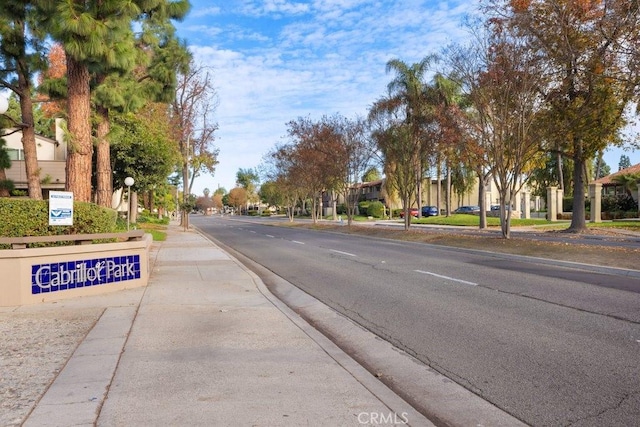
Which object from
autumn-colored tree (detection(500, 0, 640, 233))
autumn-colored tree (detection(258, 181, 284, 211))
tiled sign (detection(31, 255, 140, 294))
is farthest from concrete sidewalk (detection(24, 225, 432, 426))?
autumn-colored tree (detection(258, 181, 284, 211))

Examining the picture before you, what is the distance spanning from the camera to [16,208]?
29.1 feet

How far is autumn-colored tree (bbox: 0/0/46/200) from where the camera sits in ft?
47.3

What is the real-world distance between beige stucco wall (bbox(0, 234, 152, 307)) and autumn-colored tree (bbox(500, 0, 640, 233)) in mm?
14996

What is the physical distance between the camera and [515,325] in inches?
278

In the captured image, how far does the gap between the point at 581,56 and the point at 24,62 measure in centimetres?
1946

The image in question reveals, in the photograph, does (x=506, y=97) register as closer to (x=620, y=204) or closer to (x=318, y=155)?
(x=318, y=155)

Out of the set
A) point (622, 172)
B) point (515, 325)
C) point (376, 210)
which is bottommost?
point (515, 325)

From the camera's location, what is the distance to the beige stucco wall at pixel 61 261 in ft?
27.1

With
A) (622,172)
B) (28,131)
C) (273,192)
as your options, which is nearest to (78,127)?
(28,131)

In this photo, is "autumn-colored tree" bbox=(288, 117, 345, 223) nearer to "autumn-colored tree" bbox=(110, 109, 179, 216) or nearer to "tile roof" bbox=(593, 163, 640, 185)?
"autumn-colored tree" bbox=(110, 109, 179, 216)

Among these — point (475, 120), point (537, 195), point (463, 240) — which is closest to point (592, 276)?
point (463, 240)

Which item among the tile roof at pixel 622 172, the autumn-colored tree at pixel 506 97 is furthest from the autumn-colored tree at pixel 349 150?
the tile roof at pixel 622 172

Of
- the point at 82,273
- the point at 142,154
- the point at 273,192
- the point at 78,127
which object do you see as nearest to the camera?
the point at 82,273

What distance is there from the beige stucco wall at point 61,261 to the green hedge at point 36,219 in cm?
58
